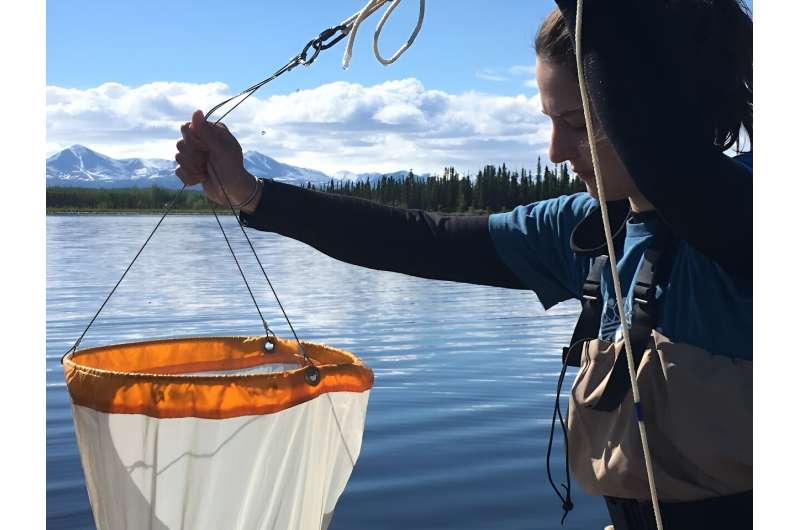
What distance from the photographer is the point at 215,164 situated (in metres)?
2.24

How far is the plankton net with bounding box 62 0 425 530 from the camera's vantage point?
1.98 m

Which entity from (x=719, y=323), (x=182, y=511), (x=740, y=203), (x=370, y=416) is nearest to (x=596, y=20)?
(x=740, y=203)

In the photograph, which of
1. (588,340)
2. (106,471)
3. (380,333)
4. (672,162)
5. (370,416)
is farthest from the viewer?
(380,333)

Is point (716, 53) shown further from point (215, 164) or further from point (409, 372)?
point (409, 372)

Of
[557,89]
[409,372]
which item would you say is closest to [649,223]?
[557,89]

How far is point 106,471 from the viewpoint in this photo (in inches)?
81.4

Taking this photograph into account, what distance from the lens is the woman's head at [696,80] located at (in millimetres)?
1688

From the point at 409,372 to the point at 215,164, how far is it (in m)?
6.36

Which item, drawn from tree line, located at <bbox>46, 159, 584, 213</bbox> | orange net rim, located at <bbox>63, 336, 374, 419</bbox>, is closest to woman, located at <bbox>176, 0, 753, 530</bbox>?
orange net rim, located at <bbox>63, 336, 374, 419</bbox>

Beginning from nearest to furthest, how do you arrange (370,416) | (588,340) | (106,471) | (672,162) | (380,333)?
1. (672,162)
2. (588,340)
3. (106,471)
4. (370,416)
5. (380,333)

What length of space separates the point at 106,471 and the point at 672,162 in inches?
55.7

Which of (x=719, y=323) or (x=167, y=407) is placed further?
(x=167, y=407)

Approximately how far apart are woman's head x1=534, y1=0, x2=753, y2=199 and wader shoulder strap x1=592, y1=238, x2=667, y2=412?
0.53ft

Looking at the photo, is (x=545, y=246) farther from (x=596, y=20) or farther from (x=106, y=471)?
(x=106, y=471)
